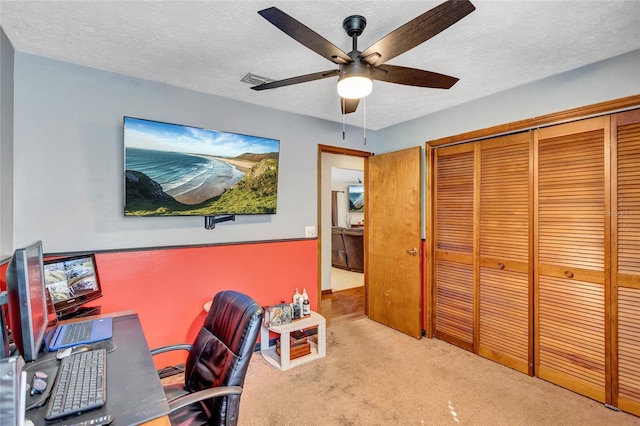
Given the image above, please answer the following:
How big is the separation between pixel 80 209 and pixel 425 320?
10.9 ft

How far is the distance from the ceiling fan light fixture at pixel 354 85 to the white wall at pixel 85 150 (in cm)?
151

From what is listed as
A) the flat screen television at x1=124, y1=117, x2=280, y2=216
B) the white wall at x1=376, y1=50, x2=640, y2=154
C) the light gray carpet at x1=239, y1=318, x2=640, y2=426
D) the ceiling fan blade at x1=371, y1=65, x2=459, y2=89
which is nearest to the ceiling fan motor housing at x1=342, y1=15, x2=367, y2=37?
the ceiling fan blade at x1=371, y1=65, x2=459, y2=89

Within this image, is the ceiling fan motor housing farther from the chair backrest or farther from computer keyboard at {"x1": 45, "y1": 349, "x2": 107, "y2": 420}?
computer keyboard at {"x1": 45, "y1": 349, "x2": 107, "y2": 420}

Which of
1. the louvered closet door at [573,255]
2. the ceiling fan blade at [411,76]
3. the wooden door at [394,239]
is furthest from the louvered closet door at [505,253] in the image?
the ceiling fan blade at [411,76]

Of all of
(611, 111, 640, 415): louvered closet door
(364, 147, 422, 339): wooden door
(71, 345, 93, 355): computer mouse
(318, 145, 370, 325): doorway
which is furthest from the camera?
(318, 145, 370, 325): doorway

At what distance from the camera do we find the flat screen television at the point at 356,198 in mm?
9084

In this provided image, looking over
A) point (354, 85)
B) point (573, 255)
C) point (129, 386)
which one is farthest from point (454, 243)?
point (129, 386)

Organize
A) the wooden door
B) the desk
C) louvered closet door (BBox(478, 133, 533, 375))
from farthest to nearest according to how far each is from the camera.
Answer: the wooden door → louvered closet door (BBox(478, 133, 533, 375)) → the desk

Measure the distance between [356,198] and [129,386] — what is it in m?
8.30

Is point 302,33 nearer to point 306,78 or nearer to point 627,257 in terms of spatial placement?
point 306,78

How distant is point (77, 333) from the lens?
148cm

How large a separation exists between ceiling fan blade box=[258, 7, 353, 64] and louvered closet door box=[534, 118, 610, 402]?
1953 millimetres

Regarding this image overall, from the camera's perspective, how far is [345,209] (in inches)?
370

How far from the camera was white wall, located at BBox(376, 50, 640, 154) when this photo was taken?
2.08 meters
